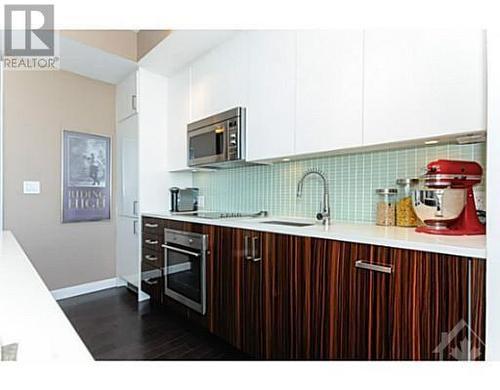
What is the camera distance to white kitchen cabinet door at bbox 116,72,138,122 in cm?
322

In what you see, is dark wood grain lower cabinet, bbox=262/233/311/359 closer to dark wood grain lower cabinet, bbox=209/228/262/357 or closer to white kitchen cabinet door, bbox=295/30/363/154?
dark wood grain lower cabinet, bbox=209/228/262/357

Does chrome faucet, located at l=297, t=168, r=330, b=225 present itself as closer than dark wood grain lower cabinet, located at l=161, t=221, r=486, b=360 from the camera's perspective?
No

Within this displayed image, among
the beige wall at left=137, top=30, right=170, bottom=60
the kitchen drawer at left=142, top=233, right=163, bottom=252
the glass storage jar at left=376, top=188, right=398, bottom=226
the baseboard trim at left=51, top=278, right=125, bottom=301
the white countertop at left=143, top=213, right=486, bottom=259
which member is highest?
the beige wall at left=137, top=30, right=170, bottom=60

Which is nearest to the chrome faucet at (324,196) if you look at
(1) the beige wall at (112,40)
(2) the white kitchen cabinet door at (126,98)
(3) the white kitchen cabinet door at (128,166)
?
(3) the white kitchen cabinet door at (128,166)

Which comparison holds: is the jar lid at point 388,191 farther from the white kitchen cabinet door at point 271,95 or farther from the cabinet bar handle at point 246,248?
the cabinet bar handle at point 246,248

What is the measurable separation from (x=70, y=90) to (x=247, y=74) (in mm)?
2043

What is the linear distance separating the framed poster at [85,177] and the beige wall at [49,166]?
7cm

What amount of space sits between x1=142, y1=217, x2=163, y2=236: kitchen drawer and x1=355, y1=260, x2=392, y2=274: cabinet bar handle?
1905mm

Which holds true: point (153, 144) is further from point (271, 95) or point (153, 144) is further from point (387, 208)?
point (387, 208)

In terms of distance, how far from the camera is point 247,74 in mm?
2268

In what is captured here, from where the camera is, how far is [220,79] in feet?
8.30

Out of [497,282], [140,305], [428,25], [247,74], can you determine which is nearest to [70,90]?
[247,74]

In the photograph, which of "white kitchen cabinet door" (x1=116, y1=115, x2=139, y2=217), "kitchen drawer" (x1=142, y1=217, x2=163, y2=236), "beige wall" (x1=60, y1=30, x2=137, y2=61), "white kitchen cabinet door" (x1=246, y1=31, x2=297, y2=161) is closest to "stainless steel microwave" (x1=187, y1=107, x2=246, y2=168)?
"white kitchen cabinet door" (x1=246, y1=31, x2=297, y2=161)

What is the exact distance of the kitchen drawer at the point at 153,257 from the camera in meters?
2.81
